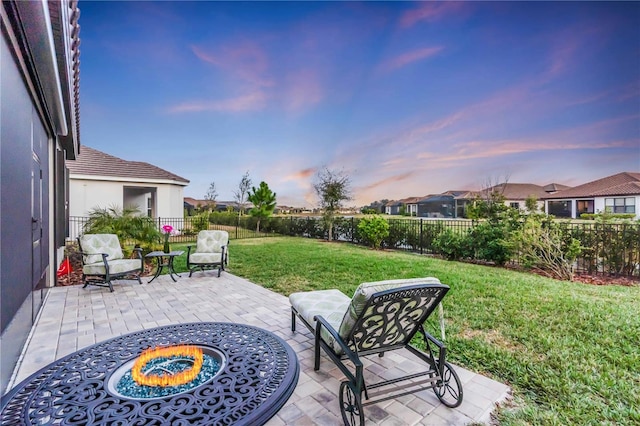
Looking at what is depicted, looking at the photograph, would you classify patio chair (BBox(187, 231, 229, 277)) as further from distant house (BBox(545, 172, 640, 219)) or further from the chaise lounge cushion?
distant house (BBox(545, 172, 640, 219))

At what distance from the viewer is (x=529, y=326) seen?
3635 mm

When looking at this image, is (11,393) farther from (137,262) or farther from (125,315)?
(137,262)

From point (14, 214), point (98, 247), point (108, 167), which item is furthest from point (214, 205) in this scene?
point (14, 214)

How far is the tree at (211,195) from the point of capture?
84.6 ft

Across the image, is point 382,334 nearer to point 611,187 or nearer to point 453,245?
point 453,245

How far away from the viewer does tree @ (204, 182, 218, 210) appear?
25.8 meters

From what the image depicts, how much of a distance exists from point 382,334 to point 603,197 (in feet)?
104

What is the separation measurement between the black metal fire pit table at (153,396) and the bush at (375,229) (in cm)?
968

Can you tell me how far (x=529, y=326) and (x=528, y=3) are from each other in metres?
9.52

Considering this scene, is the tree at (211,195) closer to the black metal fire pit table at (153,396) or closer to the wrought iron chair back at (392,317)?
the black metal fire pit table at (153,396)

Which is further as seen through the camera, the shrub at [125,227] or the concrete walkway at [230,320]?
the shrub at [125,227]

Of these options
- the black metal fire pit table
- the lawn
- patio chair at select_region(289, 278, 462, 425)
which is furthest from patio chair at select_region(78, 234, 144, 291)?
patio chair at select_region(289, 278, 462, 425)

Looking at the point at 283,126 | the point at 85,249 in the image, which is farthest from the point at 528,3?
the point at 85,249

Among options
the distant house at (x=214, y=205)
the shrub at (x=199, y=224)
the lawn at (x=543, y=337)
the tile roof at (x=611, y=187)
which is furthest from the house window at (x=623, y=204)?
the distant house at (x=214, y=205)
